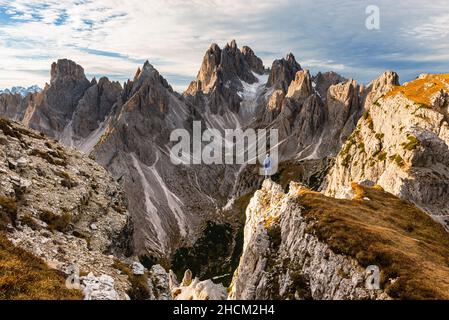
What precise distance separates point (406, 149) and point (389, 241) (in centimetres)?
6686

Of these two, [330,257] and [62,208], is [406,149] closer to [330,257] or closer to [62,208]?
[330,257]

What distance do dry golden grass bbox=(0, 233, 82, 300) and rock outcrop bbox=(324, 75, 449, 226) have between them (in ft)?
164

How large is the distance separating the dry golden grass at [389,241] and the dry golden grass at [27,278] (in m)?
22.9

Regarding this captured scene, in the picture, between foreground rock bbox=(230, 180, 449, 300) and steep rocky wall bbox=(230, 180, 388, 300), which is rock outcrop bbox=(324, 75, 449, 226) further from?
steep rocky wall bbox=(230, 180, 388, 300)

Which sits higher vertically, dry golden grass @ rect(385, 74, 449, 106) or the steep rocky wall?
dry golden grass @ rect(385, 74, 449, 106)

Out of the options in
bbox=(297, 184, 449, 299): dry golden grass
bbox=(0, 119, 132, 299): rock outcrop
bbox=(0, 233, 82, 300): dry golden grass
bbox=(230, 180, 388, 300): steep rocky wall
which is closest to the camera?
bbox=(0, 233, 82, 300): dry golden grass

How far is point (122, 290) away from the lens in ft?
83.1

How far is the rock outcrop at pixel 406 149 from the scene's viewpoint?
7981 cm

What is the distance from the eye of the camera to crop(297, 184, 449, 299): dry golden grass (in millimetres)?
26844

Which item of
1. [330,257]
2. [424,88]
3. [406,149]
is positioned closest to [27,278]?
[330,257]

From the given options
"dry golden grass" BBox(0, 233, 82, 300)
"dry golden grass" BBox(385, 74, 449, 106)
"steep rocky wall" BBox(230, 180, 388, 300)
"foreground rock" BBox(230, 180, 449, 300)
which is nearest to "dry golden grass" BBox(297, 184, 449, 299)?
"foreground rock" BBox(230, 180, 449, 300)
